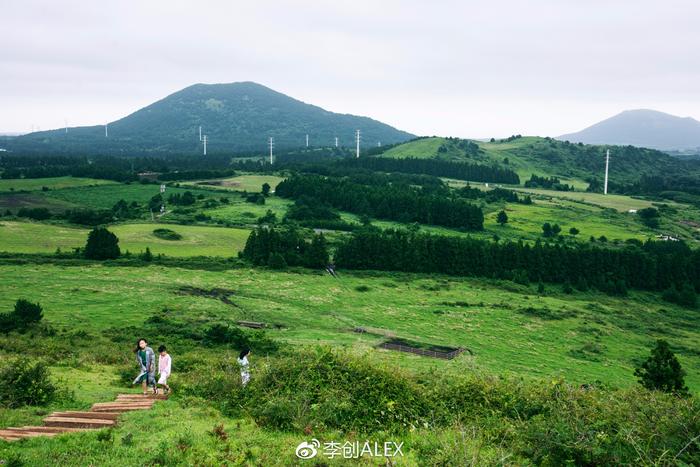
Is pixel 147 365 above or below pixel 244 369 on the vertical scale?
below

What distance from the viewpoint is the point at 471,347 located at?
1982 inches

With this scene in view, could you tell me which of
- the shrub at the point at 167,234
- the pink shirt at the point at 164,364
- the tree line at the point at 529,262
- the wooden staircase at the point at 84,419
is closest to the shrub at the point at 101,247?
the shrub at the point at 167,234

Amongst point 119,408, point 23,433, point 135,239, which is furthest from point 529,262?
point 23,433

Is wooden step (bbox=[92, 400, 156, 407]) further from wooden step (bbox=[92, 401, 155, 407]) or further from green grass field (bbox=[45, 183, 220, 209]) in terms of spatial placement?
green grass field (bbox=[45, 183, 220, 209])

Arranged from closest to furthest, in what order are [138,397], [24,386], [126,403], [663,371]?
[24,386] < [126,403] < [138,397] < [663,371]

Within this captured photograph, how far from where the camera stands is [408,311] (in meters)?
62.3

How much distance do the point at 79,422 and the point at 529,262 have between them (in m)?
82.1

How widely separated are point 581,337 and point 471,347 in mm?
16008

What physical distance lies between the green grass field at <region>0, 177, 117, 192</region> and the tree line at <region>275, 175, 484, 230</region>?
2453 inches

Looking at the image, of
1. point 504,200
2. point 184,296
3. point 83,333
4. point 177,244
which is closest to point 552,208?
point 504,200

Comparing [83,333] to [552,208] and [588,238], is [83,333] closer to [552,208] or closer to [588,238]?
[588,238]


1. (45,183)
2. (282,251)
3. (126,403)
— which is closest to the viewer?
(126,403)

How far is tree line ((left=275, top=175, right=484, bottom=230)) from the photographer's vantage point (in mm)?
129250

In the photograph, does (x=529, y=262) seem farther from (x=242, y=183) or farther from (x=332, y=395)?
(x=242, y=183)
